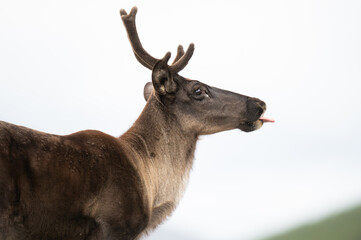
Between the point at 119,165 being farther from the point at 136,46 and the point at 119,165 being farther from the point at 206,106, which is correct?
the point at 136,46

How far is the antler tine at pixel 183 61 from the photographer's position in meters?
10.9

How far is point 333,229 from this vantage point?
24859 millimetres

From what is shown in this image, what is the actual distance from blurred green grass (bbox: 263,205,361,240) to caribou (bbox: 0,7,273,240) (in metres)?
14.6

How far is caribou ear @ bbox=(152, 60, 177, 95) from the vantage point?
9.70 m

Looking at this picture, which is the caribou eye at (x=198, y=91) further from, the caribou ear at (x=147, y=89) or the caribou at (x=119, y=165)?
the caribou ear at (x=147, y=89)

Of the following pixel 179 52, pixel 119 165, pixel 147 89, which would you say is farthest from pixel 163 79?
pixel 179 52

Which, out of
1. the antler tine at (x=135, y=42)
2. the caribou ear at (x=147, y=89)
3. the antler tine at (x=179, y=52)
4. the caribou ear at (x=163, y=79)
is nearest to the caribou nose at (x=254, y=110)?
the caribou ear at (x=163, y=79)

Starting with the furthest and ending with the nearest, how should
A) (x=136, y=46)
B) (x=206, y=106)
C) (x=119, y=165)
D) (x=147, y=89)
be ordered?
(x=147, y=89) → (x=136, y=46) → (x=206, y=106) → (x=119, y=165)

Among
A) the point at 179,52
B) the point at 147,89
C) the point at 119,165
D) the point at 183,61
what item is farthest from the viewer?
the point at 179,52

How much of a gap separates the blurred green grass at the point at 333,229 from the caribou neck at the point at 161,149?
1466cm

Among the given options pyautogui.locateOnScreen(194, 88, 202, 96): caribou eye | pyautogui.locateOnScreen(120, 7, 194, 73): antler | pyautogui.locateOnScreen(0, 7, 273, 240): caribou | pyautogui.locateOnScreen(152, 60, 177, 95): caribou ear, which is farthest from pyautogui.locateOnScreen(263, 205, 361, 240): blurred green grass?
pyautogui.locateOnScreen(152, 60, 177, 95): caribou ear

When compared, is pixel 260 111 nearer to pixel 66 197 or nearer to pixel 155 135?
pixel 155 135

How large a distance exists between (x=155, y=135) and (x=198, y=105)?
1001 mm

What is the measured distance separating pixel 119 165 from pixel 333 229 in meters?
18.7
